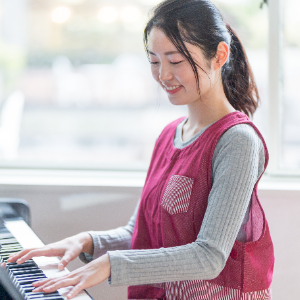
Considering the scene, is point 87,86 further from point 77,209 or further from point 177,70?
point 177,70

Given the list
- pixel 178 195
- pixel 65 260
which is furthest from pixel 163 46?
pixel 65 260

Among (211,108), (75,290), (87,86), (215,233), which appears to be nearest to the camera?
(75,290)

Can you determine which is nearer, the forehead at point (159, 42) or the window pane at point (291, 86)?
the forehead at point (159, 42)

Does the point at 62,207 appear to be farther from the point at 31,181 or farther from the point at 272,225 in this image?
the point at 272,225

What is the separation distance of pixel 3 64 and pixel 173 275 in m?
1.52

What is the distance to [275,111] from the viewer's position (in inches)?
70.0

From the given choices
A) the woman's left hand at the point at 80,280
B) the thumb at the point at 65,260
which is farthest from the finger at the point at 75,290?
the thumb at the point at 65,260

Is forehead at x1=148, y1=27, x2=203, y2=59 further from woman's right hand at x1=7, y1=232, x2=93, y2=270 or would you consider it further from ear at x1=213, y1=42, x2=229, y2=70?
woman's right hand at x1=7, y1=232, x2=93, y2=270

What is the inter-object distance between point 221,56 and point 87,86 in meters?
1.01

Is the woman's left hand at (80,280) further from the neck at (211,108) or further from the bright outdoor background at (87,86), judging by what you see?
the bright outdoor background at (87,86)

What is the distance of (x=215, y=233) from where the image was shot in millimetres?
921

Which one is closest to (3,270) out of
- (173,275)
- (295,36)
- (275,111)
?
(173,275)

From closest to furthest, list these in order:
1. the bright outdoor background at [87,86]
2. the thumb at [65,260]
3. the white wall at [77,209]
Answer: the thumb at [65,260], the white wall at [77,209], the bright outdoor background at [87,86]

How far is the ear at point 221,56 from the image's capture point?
1064 mm
